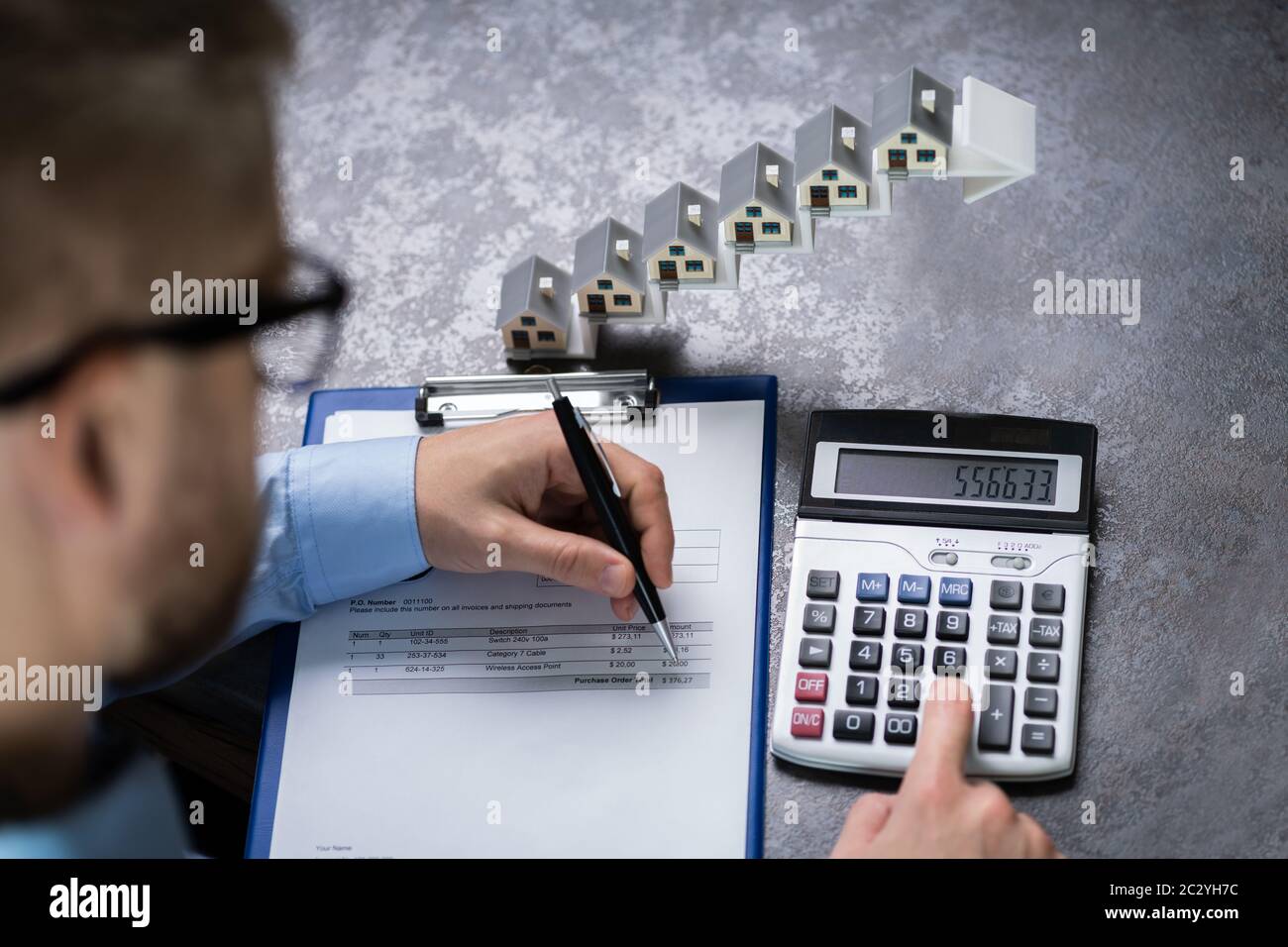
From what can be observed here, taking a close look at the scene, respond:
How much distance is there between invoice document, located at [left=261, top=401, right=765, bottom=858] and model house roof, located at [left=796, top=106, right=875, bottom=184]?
187 millimetres

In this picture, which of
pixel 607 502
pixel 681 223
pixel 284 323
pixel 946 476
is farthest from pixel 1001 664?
pixel 284 323

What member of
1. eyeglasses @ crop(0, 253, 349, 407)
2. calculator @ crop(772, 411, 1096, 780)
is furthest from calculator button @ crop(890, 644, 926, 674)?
eyeglasses @ crop(0, 253, 349, 407)

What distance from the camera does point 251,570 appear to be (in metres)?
0.81

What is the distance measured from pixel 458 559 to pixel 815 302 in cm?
33

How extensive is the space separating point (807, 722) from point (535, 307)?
35 cm

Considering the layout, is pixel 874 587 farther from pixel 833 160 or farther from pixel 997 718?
pixel 833 160

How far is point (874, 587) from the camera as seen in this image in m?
0.75

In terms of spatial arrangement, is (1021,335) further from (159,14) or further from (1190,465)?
(159,14)

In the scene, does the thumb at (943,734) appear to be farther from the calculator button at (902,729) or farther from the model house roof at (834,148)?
the model house roof at (834,148)

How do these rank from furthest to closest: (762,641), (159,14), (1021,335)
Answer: (1021,335)
(762,641)
(159,14)

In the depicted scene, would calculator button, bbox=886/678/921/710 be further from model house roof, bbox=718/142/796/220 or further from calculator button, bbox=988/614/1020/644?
model house roof, bbox=718/142/796/220

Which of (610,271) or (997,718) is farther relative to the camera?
(610,271)

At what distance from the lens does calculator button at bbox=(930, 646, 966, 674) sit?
0.71 meters
